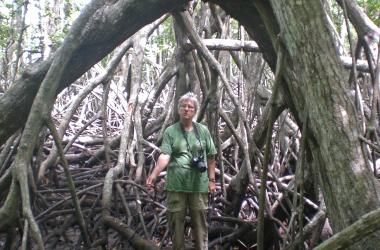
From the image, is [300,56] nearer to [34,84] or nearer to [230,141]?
[34,84]

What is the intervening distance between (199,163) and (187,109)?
1.07 ft

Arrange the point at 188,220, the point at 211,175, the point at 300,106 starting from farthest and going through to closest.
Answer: the point at 188,220, the point at 211,175, the point at 300,106

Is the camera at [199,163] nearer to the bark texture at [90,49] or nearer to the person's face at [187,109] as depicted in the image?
the person's face at [187,109]

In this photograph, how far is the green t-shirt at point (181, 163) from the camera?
10.8 ft

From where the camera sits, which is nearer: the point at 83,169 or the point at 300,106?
the point at 300,106

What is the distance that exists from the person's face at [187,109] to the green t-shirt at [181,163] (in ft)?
0.34

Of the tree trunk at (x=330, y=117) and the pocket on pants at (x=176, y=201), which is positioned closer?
the tree trunk at (x=330, y=117)

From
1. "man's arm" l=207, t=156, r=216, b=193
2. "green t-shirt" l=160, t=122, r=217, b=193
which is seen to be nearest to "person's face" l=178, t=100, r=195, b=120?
"green t-shirt" l=160, t=122, r=217, b=193

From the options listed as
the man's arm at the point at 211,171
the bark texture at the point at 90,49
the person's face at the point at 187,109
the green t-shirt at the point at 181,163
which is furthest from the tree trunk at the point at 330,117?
the man's arm at the point at 211,171

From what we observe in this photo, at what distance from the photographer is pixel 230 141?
4.64 meters

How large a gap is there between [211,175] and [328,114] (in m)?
1.73

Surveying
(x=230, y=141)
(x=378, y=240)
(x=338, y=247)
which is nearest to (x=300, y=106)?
(x=378, y=240)

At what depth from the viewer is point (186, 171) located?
130 inches

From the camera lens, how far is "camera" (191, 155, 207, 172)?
3276mm
